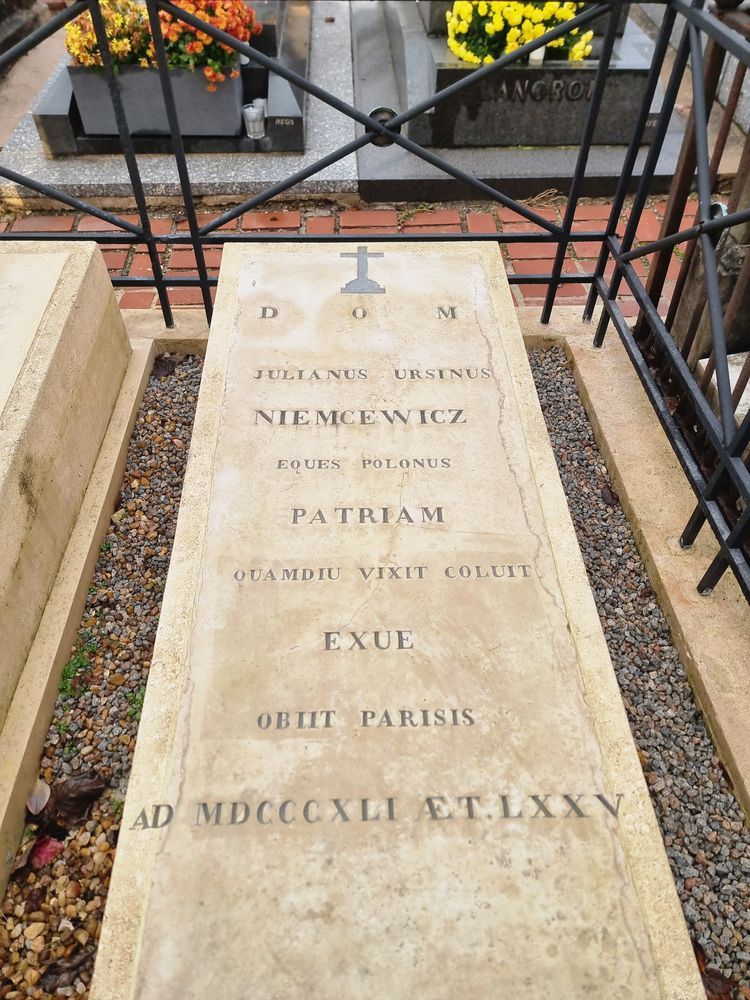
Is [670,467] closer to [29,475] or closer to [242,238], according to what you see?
[242,238]

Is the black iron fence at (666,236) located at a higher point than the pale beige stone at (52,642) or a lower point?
higher

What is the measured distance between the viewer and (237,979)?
1.27 meters

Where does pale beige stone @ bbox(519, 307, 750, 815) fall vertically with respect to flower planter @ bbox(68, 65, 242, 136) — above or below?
below

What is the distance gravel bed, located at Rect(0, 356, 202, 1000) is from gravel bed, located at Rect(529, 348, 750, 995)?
1.38 meters

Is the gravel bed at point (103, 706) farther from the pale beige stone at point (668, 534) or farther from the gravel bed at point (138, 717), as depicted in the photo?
the pale beige stone at point (668, 534)

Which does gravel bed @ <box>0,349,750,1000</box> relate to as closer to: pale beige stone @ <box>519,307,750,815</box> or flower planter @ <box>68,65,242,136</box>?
pale beige stone @ <box>519,307,750,815</box>

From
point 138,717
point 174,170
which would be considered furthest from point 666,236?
point 174,170

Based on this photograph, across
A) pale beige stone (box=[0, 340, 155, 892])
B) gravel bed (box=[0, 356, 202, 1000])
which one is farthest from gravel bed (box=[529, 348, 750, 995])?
pale beige stone (box=[0, 340, 155, 892])

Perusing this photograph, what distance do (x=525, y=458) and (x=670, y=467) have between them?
82 cm

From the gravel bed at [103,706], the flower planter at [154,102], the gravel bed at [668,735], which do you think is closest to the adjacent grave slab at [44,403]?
the gravel bed at [103,706]

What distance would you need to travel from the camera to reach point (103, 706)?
2.15 metres

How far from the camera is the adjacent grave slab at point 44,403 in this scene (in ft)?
6.59

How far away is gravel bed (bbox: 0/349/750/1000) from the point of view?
176 centimetres

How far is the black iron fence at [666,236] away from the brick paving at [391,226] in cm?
68
